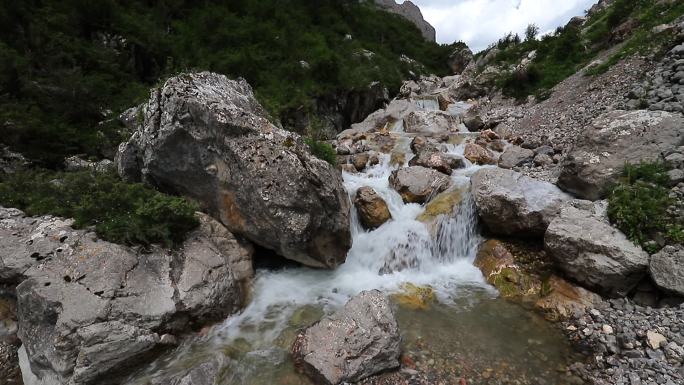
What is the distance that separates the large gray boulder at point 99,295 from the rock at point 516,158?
11188mm

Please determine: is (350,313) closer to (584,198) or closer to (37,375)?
(37,375)

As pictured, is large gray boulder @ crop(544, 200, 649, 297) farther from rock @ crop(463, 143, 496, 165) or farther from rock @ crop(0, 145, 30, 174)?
rock @ crop(0, 145, 30, 174)

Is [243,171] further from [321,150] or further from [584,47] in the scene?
[584,47]

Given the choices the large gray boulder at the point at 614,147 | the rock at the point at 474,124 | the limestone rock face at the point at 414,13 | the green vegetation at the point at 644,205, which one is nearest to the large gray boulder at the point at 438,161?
the large gray boulder at the point at 614,147

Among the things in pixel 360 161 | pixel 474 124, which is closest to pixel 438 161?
pixel 360 161

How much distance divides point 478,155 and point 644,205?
23.6ft

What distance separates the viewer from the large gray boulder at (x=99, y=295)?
18.2ft

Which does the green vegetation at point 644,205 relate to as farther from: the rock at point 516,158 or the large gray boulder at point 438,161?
the large gray boulder at point 438,161

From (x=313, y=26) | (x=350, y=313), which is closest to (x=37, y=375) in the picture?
(x=350, y=313)

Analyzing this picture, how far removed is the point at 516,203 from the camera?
30.4 feet

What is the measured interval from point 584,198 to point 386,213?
5634 millimetres

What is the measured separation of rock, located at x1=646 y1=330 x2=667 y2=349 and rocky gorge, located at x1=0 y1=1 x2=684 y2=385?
18mm

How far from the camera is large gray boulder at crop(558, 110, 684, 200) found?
8.48m

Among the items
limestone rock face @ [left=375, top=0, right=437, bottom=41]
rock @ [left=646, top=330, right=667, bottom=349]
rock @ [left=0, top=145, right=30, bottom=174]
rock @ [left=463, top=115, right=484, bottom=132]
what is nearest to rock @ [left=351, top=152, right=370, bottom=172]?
rock @ [left=463, top=115, right=484, bottom=132]
